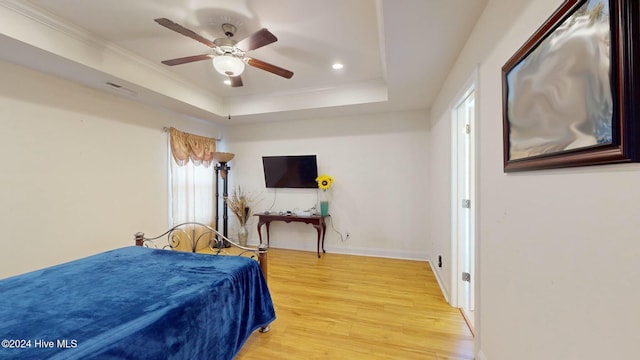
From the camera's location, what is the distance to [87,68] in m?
2.37

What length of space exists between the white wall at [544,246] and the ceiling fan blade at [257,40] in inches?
58.9

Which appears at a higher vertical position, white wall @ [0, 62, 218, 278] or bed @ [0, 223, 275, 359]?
white wall @ [0, 62, 218, 278]

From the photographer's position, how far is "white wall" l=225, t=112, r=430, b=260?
384 cm

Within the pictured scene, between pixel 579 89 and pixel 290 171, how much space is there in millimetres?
3785

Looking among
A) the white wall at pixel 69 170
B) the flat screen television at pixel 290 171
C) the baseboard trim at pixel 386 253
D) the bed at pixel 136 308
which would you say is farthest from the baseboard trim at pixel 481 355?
the white wall at pixel 69 170

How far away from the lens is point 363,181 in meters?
4.06

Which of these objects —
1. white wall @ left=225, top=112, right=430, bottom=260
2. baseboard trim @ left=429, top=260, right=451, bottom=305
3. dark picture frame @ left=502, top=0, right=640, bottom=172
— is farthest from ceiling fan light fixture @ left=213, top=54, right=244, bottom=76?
baseboard trim @ left=429, top=260, right=451, bottom=305

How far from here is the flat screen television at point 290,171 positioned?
418 cm

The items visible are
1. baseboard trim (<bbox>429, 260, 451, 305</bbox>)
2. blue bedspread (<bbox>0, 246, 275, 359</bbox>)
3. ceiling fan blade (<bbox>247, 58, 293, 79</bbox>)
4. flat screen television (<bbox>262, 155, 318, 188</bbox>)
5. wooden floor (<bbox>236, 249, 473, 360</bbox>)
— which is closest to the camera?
blue bedspread (<bbox>0, 246, 275, 359</bbox>)

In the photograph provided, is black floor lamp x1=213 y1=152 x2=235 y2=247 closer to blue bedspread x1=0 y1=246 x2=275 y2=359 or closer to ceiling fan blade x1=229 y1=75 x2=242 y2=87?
ceiling fan blade x1=229 y1=75 x2=242 y2=87

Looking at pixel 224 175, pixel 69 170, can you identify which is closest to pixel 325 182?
pixel 224 175

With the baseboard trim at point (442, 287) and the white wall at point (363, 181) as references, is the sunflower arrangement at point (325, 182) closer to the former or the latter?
the white wall at point (363, 181)

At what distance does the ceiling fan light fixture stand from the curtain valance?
6.83ft

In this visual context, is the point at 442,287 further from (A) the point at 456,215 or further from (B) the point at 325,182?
(B) the point at 325,182
